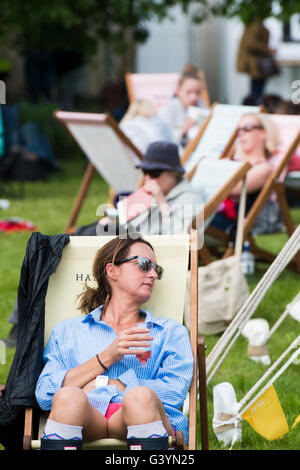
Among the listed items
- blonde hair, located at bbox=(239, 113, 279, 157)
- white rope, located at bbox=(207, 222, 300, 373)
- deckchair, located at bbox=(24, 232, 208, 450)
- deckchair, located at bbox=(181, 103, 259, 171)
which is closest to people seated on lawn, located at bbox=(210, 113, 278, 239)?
blonde hair, located at bbox=(239, 113, 279, 157)

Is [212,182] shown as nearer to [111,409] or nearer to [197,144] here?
[197,144]

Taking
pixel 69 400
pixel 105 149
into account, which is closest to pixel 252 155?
pixel 105 149

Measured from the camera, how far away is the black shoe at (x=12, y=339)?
5086 mm

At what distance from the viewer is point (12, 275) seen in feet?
22.1

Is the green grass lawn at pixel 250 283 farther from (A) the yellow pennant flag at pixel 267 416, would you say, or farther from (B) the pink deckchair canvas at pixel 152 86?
(B) the pink deckchair canvas at pixel 152 86

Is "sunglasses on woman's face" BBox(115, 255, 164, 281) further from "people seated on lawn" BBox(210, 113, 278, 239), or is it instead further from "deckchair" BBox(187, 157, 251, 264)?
"people seated on lawn" BBox(210, 113, 278, 239)

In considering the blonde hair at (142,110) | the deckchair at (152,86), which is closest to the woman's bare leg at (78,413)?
the blonde hair at (142,110)

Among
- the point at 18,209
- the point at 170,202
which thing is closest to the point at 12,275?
Result: the point at 170,202

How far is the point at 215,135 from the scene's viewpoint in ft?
24.1

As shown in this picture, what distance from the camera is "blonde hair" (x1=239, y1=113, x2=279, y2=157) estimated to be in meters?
7.04

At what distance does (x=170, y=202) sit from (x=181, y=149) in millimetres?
2896

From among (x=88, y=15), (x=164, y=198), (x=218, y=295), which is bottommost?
(x=218, y=295)

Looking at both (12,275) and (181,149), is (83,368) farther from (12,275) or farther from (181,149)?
(181,149)

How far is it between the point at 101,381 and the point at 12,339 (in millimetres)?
1892
